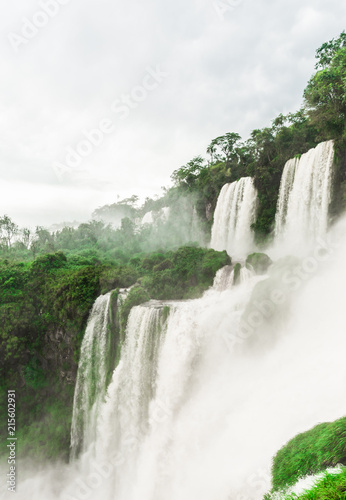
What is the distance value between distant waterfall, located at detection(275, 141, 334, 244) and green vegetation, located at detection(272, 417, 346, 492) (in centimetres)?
995

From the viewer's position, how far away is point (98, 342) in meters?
13.1

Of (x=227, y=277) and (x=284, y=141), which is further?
(x=284, y=141)

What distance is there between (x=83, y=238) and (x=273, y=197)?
3284 cm

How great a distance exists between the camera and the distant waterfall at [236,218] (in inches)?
740

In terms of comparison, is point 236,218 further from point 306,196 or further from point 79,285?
point 79,285

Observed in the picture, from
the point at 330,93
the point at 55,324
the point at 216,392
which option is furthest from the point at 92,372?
the point at 330,93

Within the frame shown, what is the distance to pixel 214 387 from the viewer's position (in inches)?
376

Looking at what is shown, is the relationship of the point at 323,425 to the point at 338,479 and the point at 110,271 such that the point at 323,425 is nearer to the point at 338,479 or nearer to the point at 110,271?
the point at 338,479

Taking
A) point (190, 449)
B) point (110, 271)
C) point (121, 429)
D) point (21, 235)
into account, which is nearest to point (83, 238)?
point (21, 235)

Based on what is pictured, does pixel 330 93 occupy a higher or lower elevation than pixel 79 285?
higher

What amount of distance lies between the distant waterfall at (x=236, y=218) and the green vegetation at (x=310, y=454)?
1324cm

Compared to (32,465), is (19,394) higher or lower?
higher

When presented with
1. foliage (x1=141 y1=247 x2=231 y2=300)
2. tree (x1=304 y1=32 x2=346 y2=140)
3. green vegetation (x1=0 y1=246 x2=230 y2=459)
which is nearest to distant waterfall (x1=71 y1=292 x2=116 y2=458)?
green vegetation (x1=0 y1=246 x2=230 y2=459)

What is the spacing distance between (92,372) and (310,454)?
1052 cm
